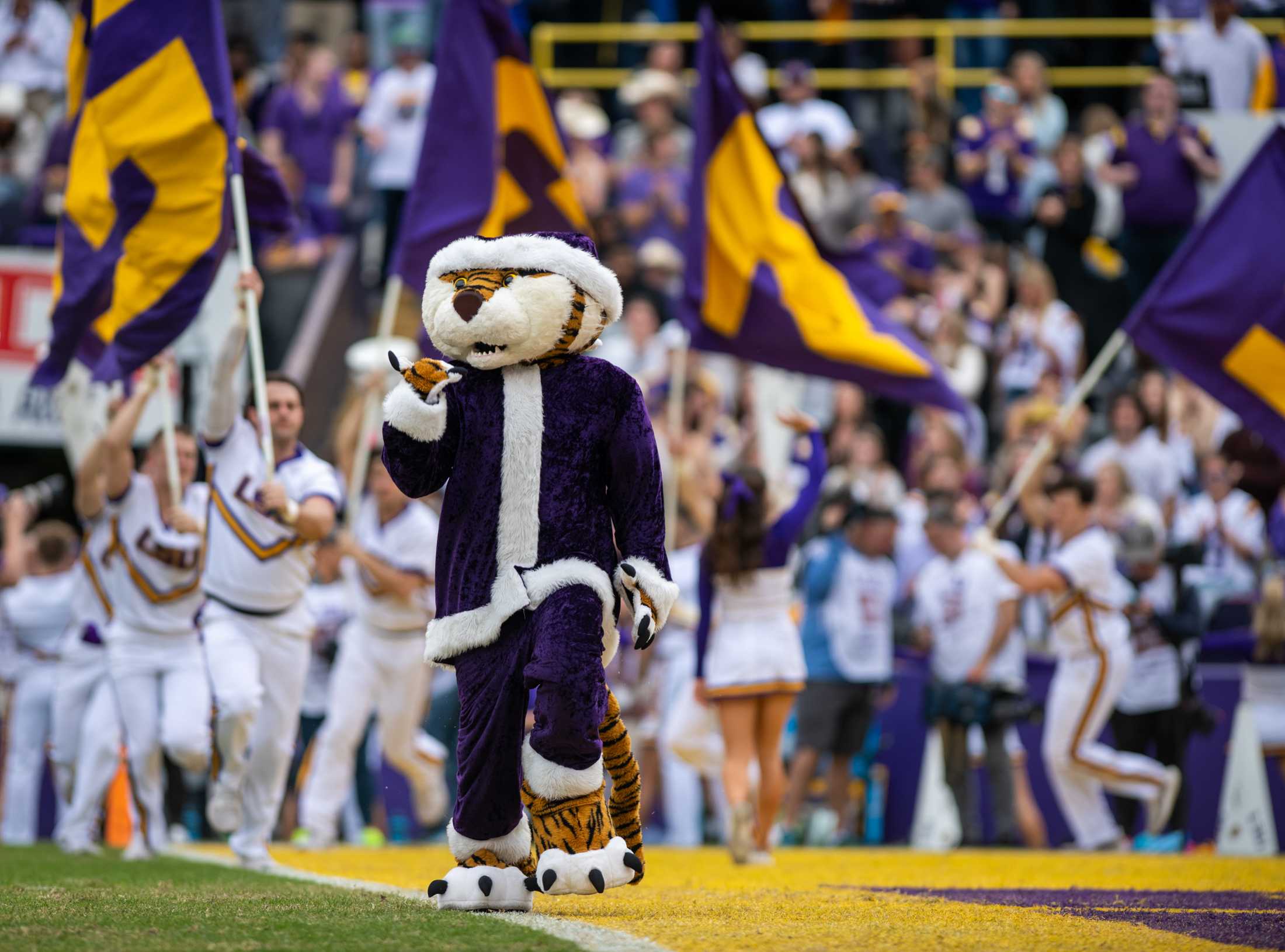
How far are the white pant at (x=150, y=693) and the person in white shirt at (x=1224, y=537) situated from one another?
7005 millimetres

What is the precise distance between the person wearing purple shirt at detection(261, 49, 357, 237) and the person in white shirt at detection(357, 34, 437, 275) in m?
0.57

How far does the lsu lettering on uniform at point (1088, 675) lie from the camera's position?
485 inches

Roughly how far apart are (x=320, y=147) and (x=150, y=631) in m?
9.00

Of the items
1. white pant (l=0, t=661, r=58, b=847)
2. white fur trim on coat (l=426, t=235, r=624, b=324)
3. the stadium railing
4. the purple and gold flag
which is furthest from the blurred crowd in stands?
white fur trim on coat (l=426, t=235, r=624, b=324)

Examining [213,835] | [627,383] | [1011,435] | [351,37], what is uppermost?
[351,37]

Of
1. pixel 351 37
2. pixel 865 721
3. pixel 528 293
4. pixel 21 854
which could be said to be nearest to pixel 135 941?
pixel 528 293

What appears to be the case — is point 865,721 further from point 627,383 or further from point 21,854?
point 627,383

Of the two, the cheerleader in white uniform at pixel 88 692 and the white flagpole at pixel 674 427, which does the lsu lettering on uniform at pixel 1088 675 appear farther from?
the cheerleader in white uniform at pixel 88 692

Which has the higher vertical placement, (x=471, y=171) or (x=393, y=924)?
(x=471, y=171)

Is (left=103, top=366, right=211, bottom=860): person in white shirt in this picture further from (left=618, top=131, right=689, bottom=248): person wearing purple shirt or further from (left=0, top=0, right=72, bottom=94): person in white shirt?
(left=0, top=0, right=72, bottom=94): person in white shirt

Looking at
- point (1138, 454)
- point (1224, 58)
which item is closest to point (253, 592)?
point (1138, 454)

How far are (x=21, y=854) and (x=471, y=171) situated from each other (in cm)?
471

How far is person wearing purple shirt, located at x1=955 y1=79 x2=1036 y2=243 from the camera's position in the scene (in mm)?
19203

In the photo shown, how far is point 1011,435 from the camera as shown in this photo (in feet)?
52.7
